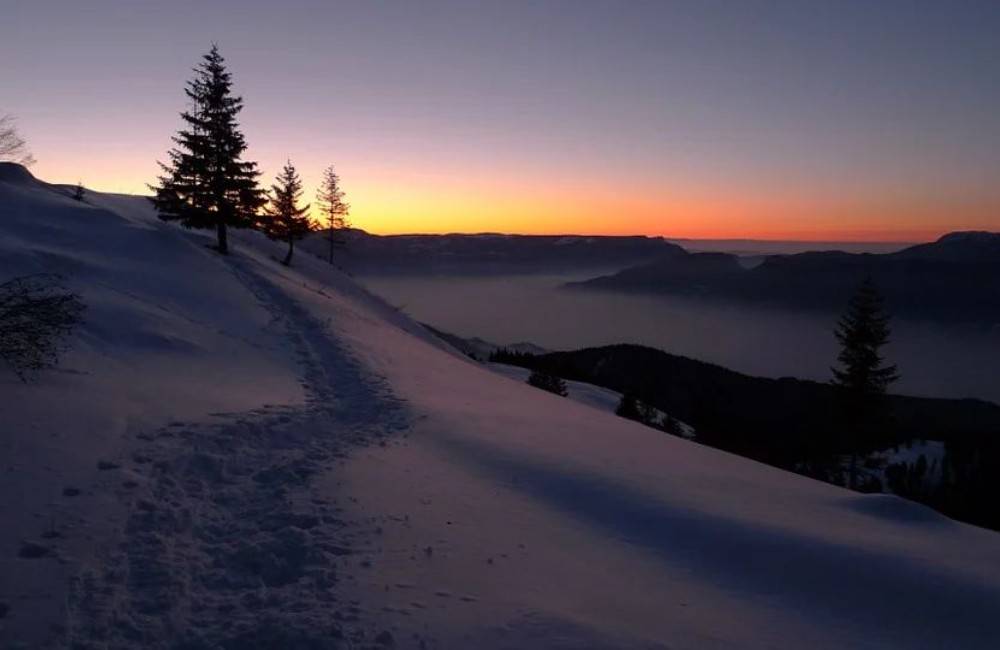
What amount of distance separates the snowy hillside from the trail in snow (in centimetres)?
3

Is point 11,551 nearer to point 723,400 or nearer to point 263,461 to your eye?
point 263,461

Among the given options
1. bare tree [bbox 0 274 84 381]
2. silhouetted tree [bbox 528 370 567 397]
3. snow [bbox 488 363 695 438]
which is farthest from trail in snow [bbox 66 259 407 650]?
snow [bbox 488 363 695 438]

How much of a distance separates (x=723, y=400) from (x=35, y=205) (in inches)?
3034

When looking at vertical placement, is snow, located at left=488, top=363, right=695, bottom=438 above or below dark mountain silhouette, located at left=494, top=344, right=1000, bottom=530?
→ above

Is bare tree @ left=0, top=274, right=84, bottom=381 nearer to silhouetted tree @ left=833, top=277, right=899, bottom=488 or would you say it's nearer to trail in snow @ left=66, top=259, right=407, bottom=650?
trail in snow @ left=66, top=259, right=407, bottom=650

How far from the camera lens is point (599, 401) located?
3359cm

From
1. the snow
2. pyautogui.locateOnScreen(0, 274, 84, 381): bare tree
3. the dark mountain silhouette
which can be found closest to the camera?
pyautogui.locateOnScreen(0, 274, 84, 381): bare tree

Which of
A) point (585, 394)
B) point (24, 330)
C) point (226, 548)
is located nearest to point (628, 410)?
point (585, 394)

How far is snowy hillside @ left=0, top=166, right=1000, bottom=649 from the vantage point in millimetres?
4770

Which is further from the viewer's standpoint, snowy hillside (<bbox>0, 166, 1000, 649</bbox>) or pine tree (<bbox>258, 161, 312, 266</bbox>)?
pine tree (<bbox>258, 161, 312, 266</bbox>)

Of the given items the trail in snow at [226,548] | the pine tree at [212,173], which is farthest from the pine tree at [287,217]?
the trail in snow at [226,548]

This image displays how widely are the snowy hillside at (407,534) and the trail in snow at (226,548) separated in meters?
0.03

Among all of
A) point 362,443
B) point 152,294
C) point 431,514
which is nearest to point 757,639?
point 431,514

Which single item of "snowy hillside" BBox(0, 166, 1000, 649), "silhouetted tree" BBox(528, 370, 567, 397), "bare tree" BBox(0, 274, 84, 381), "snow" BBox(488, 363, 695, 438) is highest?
"bare tree" BBox(0, 274, 84, 381)
